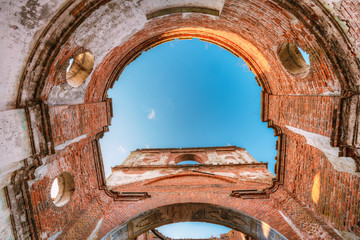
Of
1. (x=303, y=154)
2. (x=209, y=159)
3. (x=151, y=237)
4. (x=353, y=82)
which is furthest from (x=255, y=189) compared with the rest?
(x=151, y=237)

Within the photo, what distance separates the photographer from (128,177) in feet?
30.2

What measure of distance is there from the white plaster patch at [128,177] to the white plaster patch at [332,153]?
576 centimetres

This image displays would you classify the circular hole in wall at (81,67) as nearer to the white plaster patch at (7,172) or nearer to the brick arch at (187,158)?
the white plaster patch at (7,172)

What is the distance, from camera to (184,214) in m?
6.86

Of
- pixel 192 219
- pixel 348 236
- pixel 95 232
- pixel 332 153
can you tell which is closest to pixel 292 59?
pixel 332 153

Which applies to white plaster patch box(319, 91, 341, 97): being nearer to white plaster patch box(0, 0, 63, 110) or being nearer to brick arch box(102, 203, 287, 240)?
brick arch box(102, 203, 287, 240)

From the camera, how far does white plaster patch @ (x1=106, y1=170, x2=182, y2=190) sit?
8695 mm

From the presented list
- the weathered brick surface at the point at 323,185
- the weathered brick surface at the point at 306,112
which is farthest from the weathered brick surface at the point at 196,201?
the weathered brick surface at the point at 306,112

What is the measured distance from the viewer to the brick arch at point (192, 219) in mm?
5922

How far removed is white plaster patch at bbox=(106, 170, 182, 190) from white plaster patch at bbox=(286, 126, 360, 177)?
576 centimetres

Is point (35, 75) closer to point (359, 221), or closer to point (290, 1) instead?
point (290, 1)

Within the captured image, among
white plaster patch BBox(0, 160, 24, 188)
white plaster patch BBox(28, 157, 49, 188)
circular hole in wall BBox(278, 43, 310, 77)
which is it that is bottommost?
white plaster patch BBox(28, 157, 49, 188)

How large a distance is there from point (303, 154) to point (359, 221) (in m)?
2.15

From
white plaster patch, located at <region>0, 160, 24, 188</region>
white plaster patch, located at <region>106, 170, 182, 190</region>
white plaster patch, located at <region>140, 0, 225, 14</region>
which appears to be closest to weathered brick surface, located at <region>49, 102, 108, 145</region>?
white plaster patch, located at <region>0, 160, 24, 188</region>
